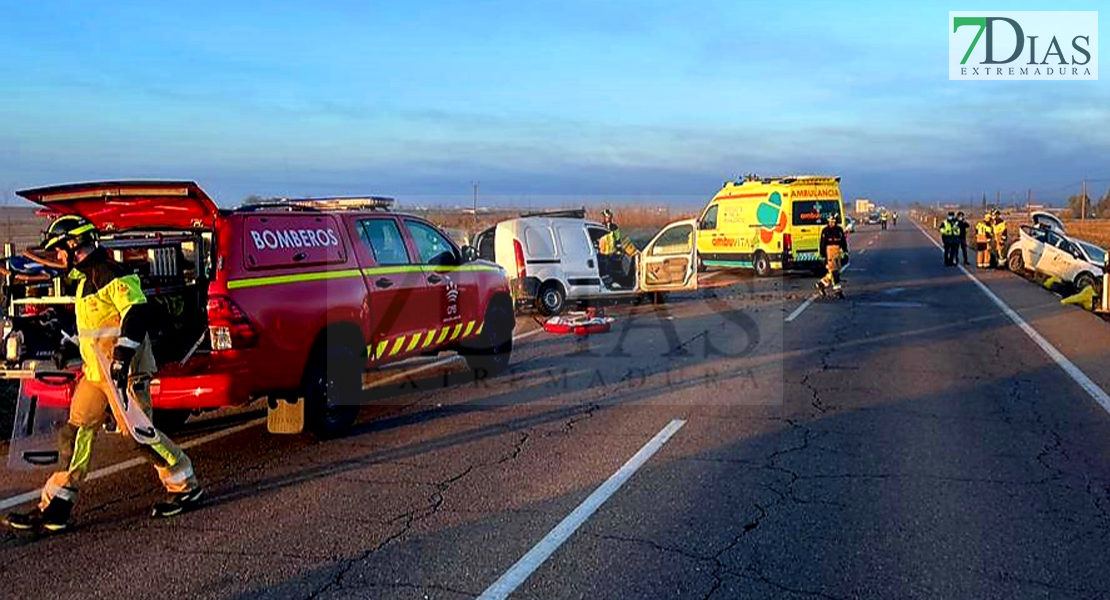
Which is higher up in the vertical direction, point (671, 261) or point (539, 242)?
point (539, 242)

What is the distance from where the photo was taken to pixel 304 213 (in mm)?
7879

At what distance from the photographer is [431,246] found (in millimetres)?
9812

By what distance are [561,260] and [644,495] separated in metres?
11.4

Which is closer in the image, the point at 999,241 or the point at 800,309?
the point at 800,309

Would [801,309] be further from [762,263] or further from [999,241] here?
[999,241]

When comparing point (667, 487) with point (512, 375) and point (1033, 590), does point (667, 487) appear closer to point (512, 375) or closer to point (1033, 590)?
point (1033, 590)

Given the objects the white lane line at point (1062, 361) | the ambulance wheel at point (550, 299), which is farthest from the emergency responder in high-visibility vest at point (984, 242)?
the ambulance wheel at point (550, 299)

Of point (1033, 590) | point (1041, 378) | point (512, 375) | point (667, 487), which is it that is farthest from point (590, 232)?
point (1033, 590)

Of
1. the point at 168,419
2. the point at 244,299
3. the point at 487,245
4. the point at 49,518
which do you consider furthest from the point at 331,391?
the point at 487,245

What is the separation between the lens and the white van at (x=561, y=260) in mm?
16891

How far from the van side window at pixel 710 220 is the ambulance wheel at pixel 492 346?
652 inches

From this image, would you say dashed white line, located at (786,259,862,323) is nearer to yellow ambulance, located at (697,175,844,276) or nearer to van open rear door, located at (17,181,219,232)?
yellow ambulance, located at (697,175,844,276)

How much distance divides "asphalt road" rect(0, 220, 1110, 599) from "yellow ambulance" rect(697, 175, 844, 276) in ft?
42.7

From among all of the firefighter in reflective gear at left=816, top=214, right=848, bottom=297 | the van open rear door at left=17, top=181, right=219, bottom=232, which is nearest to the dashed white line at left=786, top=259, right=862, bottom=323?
the firefighter in reflective gear at left=816, top=214, right=848, bottom=297
